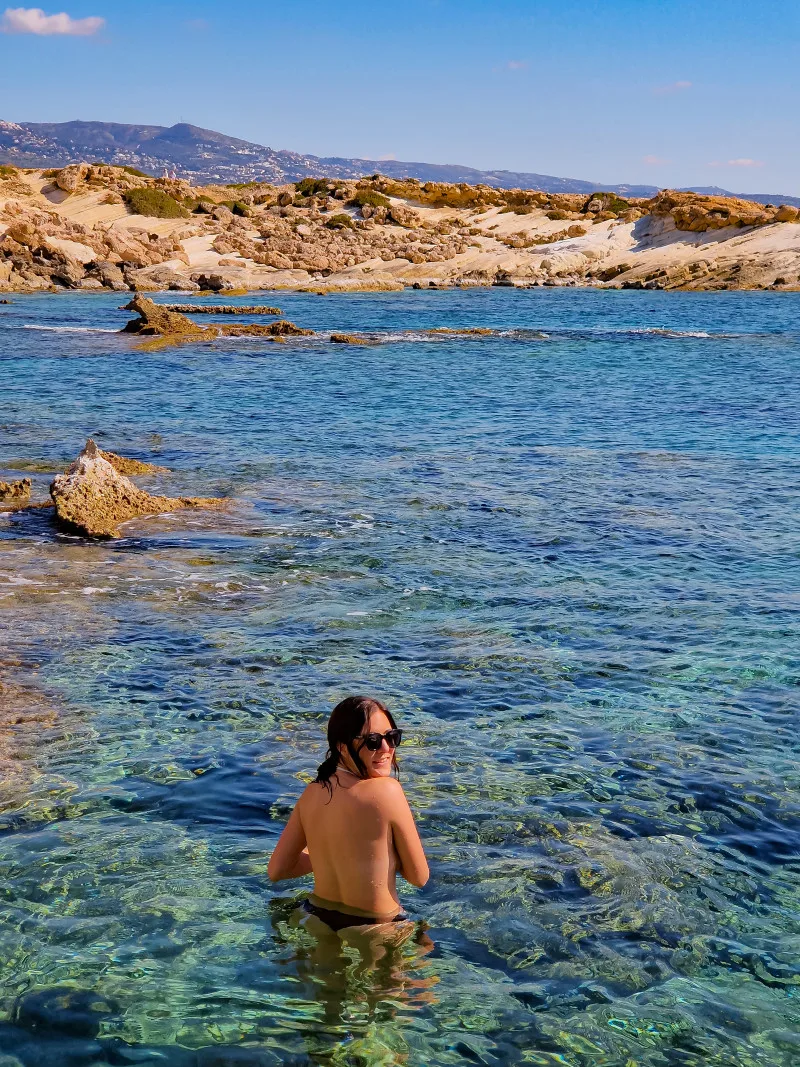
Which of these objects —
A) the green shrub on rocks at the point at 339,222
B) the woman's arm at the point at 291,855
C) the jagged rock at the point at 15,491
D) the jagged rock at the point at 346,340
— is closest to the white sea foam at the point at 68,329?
the jagged rock at the point at 346,340

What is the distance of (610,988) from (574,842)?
4.60ft

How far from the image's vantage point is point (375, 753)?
4.73 metres

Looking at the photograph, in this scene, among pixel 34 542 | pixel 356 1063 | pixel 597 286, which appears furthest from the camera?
pixel 597 286

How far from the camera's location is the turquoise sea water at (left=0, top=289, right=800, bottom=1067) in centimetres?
474

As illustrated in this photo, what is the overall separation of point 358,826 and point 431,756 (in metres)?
2.63

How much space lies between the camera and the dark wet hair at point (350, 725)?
466 cm

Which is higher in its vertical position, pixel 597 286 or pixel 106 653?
pixel 597 286

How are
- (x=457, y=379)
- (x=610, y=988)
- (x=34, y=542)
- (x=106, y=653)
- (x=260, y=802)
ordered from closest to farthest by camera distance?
(x=610, y=988)
(x=260, y=802)
(x=106, y=653)
(x=34, y=542)
(x=457, y=379)

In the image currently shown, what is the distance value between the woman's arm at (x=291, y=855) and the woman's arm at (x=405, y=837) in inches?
20.7

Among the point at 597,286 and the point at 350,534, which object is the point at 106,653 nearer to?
the point at 350,534

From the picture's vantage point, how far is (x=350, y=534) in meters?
13.8

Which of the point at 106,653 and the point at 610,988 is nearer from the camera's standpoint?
the point at 610,988

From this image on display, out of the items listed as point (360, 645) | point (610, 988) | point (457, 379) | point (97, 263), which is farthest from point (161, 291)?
point (610, 988)

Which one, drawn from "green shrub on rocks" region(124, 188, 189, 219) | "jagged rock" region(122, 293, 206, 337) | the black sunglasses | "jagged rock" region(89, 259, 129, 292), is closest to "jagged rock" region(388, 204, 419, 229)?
"green shrub on rocks" region(124, 188, 189, 219)
